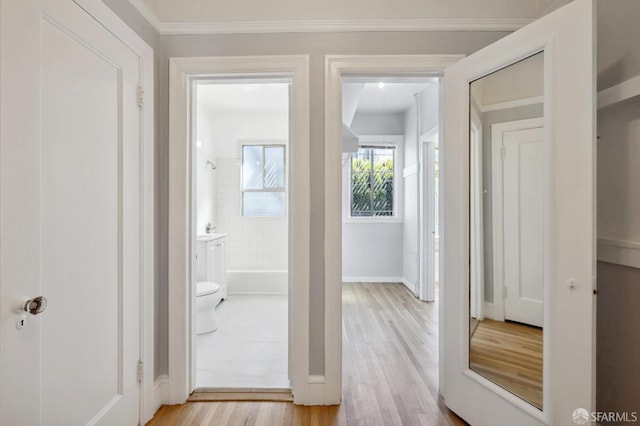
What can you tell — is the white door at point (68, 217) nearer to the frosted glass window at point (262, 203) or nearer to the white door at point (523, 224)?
the white door at point (523, 224)

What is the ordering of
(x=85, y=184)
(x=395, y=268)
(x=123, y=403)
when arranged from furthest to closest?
(x=395, y=268), (x=123, y=403), (x=85, y=184)

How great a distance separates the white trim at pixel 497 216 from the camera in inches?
67.9

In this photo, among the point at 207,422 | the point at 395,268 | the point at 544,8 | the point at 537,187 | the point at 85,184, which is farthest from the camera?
the point at 395,268

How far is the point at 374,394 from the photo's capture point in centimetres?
211

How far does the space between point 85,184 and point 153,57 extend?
967mm

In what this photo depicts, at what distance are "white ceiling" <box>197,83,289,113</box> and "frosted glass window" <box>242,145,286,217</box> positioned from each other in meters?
0.63

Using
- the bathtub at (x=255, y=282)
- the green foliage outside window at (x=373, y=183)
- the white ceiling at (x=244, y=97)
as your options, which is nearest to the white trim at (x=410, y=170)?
the green foliage outside window at (x=373, y=183)

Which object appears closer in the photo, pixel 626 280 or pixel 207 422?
pixel 626 280

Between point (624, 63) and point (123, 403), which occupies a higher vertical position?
point (624, 63)

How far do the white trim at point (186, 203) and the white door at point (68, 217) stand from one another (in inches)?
9.9

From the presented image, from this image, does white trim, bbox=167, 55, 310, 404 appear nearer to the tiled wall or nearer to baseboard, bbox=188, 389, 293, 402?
baseboard, bbox=188, 389, 293, 402

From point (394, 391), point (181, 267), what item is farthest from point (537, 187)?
point (181, 267)

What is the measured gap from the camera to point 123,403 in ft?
5.49

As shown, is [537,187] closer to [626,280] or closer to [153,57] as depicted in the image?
[626,280]
